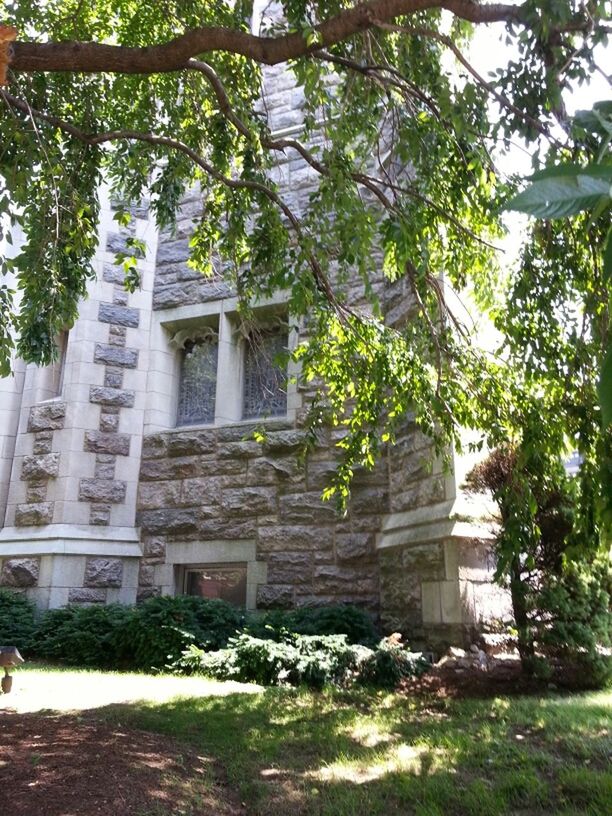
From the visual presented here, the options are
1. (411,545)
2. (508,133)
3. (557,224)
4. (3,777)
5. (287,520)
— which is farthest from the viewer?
(287,520)

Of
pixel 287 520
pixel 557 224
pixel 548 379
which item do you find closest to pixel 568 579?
pixel 548 379

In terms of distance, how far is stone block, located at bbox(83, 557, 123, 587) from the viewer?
9.05 m

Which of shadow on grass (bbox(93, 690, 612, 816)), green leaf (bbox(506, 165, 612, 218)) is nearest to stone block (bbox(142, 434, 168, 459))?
shadow on grass (bbox(93, 690, 612, 816))

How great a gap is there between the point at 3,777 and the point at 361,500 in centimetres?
529

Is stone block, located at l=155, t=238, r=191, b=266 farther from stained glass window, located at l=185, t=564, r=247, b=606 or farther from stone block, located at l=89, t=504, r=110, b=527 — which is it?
stained glass window, located at l=185, t=564, r=247, b=606

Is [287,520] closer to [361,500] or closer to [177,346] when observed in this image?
[361,500]

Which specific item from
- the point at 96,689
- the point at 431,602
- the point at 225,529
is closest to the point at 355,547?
the point at 431,602

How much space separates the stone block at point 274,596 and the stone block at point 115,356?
3.78 metres

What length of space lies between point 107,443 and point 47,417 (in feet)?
3.01

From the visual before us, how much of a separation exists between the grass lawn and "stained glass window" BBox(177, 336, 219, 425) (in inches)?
182

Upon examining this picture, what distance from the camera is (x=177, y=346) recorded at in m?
10.4

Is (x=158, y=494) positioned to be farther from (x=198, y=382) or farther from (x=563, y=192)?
(x=563, y=192)

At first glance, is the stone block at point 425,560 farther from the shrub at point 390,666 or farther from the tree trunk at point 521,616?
the tree trunk at point 521,616

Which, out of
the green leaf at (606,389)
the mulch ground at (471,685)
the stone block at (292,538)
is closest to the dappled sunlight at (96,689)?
the mulch ground at (471,685)
